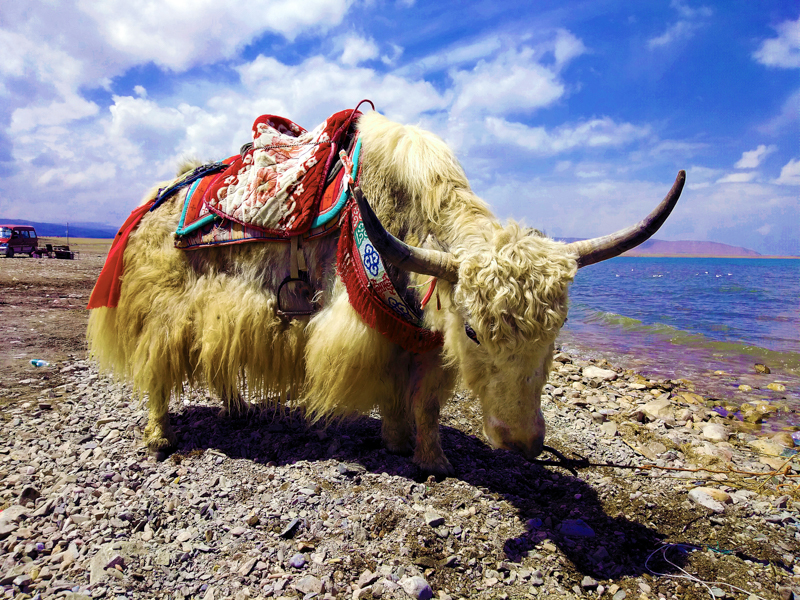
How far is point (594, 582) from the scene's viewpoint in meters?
1.88

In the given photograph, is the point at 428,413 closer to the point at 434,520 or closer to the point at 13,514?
the point at 434,520

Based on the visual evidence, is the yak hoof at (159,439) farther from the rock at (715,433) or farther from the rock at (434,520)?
the rock at (715,433)

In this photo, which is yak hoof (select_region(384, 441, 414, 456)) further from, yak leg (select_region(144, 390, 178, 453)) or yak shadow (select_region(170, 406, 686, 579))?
yak leg (select_region(144, 390, 178, 453))

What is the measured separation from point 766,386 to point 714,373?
2.15 feet

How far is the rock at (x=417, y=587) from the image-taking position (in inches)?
69.6

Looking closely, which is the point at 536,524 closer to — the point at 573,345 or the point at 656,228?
the point at 656,228

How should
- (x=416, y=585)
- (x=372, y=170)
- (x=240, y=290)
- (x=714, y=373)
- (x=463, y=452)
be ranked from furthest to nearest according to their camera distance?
(x=714, y=373)
(x=463, y=452)
(x=240, y=290)
(x=372, y=170)
(x=416, y=585)

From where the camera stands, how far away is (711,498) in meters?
2.53

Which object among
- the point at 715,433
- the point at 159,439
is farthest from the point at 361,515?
the point at 715,433

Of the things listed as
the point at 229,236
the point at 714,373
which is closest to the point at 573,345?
the point at 714,373

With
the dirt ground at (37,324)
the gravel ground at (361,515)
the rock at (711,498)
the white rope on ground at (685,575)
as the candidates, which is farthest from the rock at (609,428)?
the dirt ground at (37,324)

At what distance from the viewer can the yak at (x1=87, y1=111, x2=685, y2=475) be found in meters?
1.94

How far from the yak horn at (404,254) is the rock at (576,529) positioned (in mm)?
1374

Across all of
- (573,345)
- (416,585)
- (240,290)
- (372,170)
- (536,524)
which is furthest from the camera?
(573,345)
